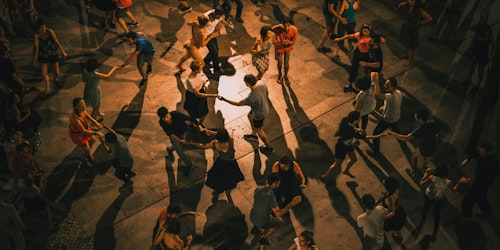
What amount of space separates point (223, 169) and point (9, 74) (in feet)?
Result: 18.1

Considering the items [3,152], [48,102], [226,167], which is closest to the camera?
[226,167]

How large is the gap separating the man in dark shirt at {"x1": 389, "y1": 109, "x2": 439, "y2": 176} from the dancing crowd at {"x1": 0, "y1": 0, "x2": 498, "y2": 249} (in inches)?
0.7

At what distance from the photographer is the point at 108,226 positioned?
9352 mm

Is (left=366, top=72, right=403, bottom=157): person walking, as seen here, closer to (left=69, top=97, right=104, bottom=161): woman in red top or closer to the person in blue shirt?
the person in blue shirt

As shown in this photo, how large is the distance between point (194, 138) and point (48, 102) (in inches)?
147

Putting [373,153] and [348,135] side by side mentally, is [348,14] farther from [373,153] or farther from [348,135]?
[348,135]

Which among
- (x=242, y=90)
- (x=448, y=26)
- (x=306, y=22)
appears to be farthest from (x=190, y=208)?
(x=448, y=26)

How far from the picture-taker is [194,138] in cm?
1083

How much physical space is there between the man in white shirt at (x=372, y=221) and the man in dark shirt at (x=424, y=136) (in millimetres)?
1830

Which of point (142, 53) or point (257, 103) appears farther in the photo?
point (142, 53)

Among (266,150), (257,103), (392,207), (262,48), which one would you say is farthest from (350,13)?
(392,207)

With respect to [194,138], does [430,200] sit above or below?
above

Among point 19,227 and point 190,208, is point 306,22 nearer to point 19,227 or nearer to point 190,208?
point 190,208

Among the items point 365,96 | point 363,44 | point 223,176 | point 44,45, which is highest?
point 363,44
